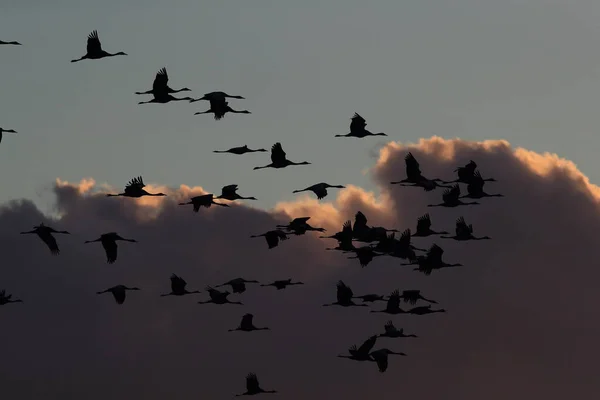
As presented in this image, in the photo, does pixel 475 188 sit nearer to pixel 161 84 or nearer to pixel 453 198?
pixel 453 198

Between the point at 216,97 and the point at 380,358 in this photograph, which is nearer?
the point at 216,97

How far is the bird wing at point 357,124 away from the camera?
2955 inches

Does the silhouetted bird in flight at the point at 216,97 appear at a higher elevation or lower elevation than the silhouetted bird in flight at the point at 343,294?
higher

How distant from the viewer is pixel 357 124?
7538cm

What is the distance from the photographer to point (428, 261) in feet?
257

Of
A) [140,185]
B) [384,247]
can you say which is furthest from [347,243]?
[140,185]

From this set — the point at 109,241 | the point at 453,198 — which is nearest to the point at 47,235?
the point at 109,241

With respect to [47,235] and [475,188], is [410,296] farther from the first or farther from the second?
[47,235]

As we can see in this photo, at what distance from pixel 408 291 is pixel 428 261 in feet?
7.29

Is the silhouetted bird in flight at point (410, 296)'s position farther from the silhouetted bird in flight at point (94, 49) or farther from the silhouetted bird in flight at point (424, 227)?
the silhouetted bird in flight at point (94, 49)

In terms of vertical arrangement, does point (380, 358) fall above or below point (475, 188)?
below

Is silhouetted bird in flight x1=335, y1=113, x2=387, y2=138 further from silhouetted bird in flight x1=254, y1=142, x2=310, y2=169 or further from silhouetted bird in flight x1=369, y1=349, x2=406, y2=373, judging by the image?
silhouetted bird in flight x1=369, y1=349, x2=406, y2=373

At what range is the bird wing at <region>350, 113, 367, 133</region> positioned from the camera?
7506 cm

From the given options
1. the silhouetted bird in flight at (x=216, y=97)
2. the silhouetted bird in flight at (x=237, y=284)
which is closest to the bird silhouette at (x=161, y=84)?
the silhouetted bird in flight at (x=216, y=97)
